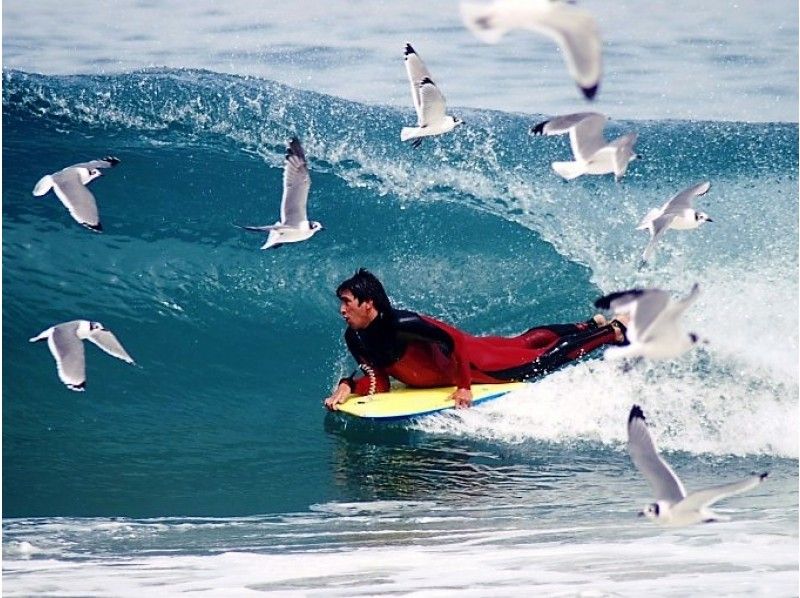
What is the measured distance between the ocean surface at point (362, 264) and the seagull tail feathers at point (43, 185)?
0.21 metres

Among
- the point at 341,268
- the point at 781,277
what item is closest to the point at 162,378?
the point at 341,268

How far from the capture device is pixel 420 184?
5.00m

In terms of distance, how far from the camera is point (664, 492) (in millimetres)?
3285

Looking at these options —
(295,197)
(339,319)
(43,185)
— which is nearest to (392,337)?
(295,197)

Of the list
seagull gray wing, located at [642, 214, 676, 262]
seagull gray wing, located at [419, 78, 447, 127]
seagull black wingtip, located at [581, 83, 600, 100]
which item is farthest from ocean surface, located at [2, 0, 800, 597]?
seagull black wingtip, located at [581, 83, 600, 100]

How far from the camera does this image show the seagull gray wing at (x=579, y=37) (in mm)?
3045

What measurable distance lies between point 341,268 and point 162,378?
0.76 meters

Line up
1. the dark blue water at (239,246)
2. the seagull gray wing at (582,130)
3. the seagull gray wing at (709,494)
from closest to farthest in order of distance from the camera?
the seagull gray wing at (709,494), the seagull gray wing at (582,130), the dark blue water at (239,246)

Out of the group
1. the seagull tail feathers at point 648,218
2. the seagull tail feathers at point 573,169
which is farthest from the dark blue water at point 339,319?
the seagull tail feathers at point 573,169

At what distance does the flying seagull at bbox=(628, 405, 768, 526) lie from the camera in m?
3.25

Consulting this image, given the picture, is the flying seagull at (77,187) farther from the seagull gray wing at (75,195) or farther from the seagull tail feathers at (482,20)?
the seagull tail feathers at (482,20)

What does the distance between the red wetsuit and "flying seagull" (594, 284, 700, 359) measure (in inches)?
31.5

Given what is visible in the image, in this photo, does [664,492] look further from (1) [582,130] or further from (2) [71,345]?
(2) [71,345]

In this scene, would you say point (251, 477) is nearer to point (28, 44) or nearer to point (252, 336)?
point (252, 336)
